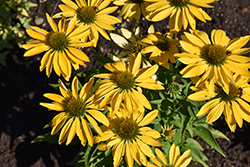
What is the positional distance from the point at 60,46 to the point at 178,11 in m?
0.90

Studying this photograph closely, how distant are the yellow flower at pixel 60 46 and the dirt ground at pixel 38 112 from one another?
147 centimetres

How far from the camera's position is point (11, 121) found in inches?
115

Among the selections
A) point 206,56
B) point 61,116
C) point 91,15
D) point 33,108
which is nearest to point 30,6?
point 33,108

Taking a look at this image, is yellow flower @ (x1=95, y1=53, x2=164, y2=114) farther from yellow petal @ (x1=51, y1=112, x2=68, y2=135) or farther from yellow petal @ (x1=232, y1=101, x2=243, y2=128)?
yellow petal @ (x1=232, y1=101, x2=243, y2=128)

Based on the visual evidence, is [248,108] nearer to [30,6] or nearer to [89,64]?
[89,64]

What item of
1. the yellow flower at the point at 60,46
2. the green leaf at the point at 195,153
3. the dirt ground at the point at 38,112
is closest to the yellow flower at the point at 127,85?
the yellow flower at the point at 60,46

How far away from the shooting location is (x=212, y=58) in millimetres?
1489

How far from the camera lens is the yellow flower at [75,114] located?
5.14 feet

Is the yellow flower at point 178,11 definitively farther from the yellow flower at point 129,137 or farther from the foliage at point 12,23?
the foliage at point 12,23

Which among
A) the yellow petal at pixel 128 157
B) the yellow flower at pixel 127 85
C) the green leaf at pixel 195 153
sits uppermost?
the yellow flower at pixel 127 85

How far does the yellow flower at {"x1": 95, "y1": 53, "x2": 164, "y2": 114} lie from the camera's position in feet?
4.97

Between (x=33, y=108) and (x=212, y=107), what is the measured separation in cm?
228

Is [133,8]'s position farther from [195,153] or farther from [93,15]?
[195,153]

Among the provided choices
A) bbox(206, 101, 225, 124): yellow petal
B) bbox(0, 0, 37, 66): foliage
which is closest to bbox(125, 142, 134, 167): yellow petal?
bbox(206, 101, 225, 124): yellow petal
